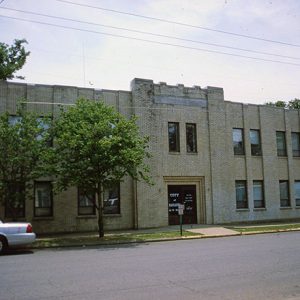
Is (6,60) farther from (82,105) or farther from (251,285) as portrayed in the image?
(251,285)

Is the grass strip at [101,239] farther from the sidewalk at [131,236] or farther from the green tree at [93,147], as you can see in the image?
the green tree at [93,147]

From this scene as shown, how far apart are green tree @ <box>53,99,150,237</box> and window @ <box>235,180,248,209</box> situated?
10431 mm

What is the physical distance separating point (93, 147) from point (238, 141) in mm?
12990

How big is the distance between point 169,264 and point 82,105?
393 inches

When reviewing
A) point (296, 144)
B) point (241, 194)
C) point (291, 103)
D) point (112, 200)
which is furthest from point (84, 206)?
point (291, 103)

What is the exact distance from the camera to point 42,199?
21.9 metres

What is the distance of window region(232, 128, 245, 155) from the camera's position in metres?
27.7

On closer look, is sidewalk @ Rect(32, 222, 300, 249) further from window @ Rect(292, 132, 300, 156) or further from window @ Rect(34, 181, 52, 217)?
window @ Rect(292, 132, 300, 156)

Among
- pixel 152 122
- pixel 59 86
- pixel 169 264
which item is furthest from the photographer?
pixel 152 122

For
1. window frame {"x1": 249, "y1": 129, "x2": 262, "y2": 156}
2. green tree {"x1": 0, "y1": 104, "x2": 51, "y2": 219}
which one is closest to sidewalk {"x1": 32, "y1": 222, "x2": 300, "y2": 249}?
green tree {"x1": 0, "y1": 104, "x2": 51, "y2": 219}

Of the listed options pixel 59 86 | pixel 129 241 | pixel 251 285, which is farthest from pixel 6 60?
pixel 251 285

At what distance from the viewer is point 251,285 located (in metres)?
8.33

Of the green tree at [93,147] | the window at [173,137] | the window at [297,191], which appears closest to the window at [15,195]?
the green tree at [93,147]

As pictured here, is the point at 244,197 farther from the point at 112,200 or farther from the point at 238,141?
the point at 112,200
